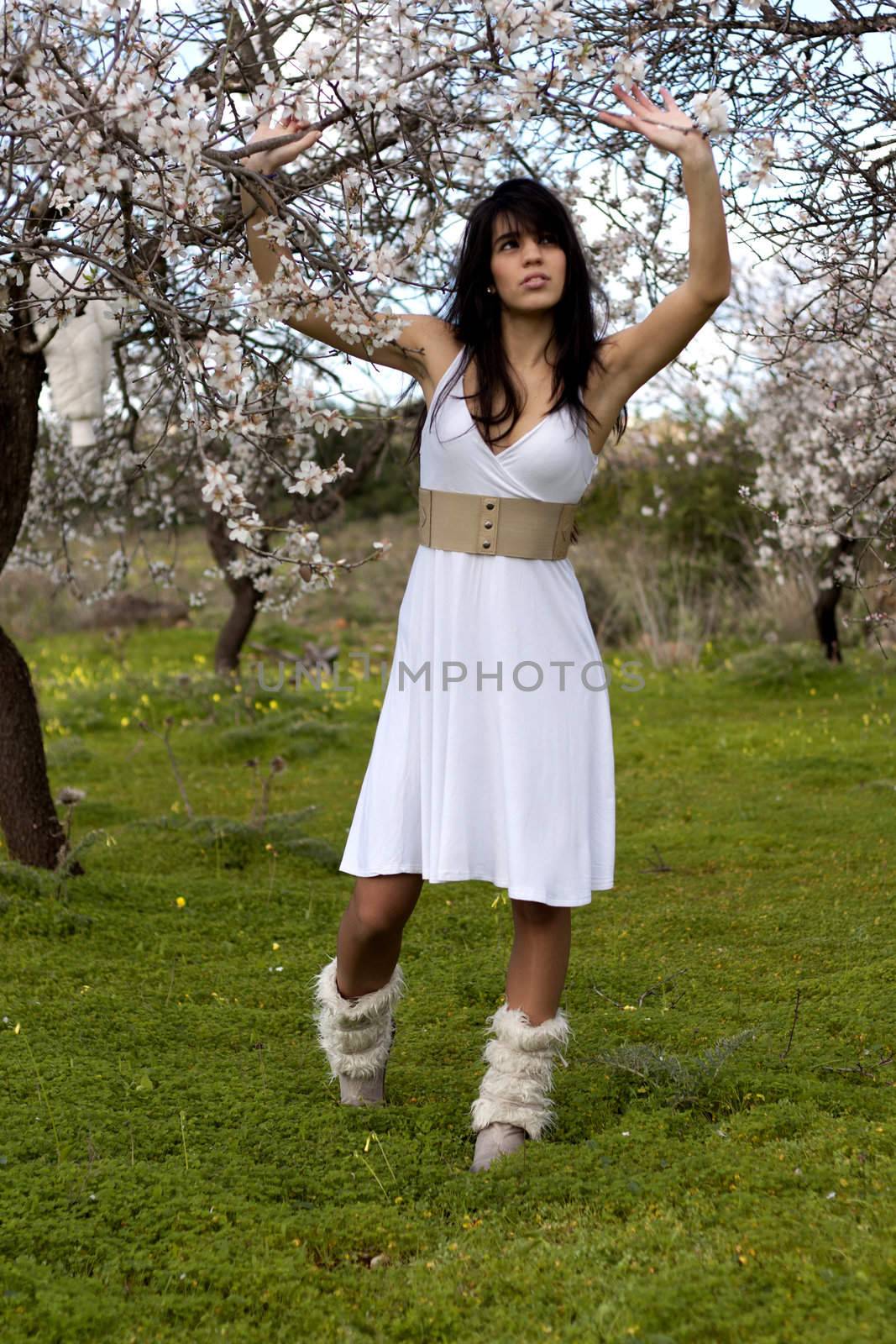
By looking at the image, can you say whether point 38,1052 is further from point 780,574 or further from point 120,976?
point 780,574

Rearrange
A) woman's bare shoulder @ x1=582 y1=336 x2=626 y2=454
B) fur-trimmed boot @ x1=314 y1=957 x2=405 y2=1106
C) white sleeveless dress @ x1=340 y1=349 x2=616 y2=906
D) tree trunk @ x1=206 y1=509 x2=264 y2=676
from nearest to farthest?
white sleeveless dress @ x1=340 y1=349 x2=616 y2=906, woman's bare shoulder @ x1=582 y1=336 x2=626 y2=454, fur-trimmed boot @ x1=314 y1=957 x2=405 y2=1106, tree trunk @ x1=206 y1=509 x2=264 y2=676

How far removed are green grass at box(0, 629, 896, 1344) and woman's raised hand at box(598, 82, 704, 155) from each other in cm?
188

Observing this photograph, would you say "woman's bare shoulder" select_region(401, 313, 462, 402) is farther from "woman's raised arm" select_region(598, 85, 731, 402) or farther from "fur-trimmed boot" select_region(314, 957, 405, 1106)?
→ "fur-trimmed boot" select_region(314, 957, 405, 1106)

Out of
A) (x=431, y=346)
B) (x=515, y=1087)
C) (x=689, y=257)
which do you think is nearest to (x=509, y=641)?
(x=431, y=346)

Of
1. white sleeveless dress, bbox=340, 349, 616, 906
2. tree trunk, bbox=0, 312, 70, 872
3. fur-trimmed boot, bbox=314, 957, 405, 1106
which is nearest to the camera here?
white sleeveless dress, bbox=340, 349, 616, 906

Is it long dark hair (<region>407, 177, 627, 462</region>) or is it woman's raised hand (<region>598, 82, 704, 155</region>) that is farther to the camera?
long dark hair (<region>407, 177, 627, 462</region>)

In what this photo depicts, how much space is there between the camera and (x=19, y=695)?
447 centimetres

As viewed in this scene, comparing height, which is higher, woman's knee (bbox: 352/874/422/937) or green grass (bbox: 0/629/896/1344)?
woman's knee (bbox: 352/874/422/937)

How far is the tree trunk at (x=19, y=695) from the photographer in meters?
4.23

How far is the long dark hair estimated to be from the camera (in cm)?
269

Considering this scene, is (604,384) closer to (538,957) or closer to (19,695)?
(538,957)

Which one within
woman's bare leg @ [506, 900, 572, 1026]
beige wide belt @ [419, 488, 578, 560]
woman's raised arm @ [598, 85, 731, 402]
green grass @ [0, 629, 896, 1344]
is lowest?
green grass @ [0, 629, 896, 1344]

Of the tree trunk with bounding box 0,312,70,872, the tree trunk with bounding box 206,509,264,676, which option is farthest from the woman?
the tree trunk with bounding box 206,509,264,676

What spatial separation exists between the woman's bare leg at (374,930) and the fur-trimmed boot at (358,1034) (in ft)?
0.08
